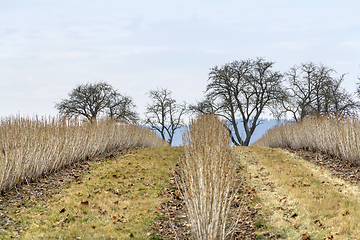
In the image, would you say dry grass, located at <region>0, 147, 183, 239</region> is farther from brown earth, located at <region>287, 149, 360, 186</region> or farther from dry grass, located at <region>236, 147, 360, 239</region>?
brown earth, located at <region>287, 149, 360, 186</region>

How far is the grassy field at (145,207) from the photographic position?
608 centimetres

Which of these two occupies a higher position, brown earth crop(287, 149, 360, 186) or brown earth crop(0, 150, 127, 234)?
brown earth crop(0, 150, 127, 234)

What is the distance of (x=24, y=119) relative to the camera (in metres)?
10.4

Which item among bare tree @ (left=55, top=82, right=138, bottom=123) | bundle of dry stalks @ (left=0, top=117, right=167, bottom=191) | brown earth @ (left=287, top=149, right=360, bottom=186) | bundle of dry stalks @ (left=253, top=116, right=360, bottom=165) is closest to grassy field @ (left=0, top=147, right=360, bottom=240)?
brown earth @ (left=287, top=149, right=360, bottom=186)

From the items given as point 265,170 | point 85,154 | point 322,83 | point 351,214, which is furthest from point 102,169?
point 322,83

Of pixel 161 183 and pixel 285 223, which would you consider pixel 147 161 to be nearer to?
pixel 161 183

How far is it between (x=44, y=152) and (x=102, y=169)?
2.31 m

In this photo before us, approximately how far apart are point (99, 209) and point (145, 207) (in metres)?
1.20

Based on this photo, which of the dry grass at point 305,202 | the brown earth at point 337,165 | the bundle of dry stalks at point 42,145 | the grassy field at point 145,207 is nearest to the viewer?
the dry grass at point 305,202

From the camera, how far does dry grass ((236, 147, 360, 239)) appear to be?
233 inches

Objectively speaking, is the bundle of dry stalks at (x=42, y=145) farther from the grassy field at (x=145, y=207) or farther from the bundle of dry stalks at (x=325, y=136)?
the bundle of dry stalks at (x=325, y=136)

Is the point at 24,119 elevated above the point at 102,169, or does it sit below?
above

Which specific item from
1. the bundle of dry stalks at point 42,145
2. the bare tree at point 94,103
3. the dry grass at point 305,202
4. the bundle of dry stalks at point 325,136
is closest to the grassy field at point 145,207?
the dry grass at point 305,202

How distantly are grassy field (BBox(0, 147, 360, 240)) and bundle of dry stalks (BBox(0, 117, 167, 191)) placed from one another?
1223 mm
